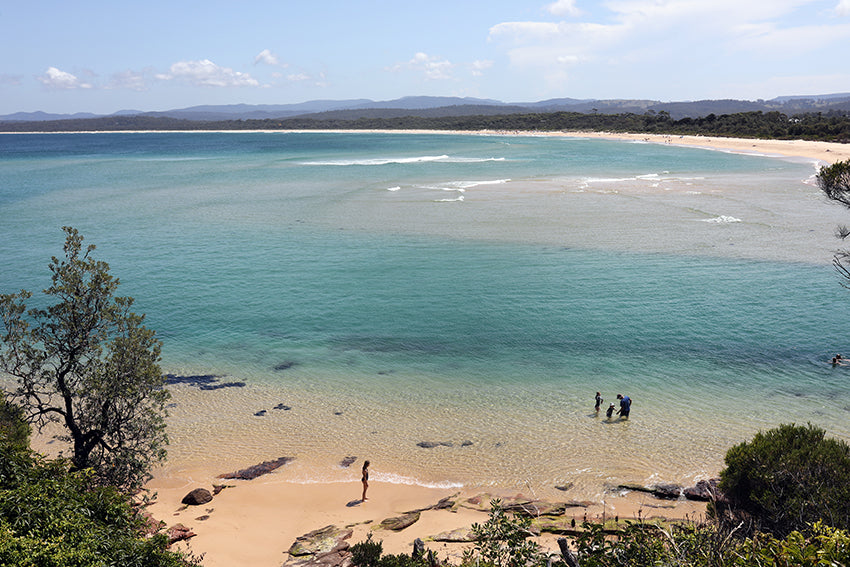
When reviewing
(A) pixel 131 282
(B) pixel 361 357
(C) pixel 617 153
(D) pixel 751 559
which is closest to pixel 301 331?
(B) pixel 361 357

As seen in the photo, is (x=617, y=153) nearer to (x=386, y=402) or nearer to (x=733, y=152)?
(x=733, y=152)

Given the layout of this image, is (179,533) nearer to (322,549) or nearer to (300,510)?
(300,510)

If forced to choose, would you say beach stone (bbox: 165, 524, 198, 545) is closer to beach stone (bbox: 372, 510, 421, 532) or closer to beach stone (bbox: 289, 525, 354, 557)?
beach stone (bbox: 289, 525, 354, 557)

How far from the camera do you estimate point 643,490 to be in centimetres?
1556

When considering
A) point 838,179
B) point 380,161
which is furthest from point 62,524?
point 380,161

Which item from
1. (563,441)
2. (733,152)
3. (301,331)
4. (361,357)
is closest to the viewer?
(563,441)

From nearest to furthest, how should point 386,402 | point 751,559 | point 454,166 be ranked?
1. point 751,559
2. point 386,402
3. point 454,166

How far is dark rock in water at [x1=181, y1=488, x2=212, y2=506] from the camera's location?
15500mm

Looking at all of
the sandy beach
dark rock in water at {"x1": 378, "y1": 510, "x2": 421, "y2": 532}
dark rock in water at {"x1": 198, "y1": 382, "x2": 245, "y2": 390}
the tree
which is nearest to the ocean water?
dark rock in water at {"x1": 198, "y1": 382, "x2": 245, "y2": 390}

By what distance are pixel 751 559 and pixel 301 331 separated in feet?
72.8

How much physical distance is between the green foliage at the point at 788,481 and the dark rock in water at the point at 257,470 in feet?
40.0

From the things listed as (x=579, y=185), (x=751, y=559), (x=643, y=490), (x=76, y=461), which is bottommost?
(x=643, y=490)

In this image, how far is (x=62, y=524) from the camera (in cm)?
850

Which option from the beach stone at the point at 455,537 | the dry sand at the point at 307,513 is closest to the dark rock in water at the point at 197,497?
the dry sand at the point at 307,513
